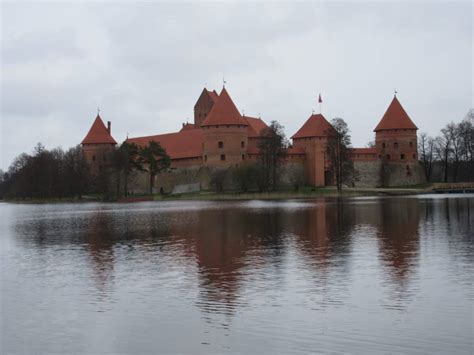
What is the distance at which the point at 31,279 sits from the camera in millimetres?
10875

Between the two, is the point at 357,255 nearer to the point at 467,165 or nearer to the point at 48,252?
the point at 48,252

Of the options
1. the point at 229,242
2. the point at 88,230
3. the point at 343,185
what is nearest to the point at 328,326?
the point at 229,242

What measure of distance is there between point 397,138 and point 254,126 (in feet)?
43.1

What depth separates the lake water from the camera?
6.79 metres

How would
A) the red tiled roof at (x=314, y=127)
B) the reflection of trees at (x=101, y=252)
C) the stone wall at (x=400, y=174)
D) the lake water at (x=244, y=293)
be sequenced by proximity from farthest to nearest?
the stone wall at (x=400, y=174)
the red tiled roof at (x=314, y=127)
the reflection of trees at (x=101, y=252)
the lake water at (x=244, y=293)

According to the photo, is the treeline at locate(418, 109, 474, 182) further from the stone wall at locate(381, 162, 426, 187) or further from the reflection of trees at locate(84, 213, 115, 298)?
the reflection of trees at locate(84, 213, 115, 298)

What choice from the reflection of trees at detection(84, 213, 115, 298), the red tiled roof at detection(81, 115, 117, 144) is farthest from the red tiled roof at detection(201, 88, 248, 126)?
the reflection of trees at detection(84, 213, 115, 298)

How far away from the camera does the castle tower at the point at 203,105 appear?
6788 cm

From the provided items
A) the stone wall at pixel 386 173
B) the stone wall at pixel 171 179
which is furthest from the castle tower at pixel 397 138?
the stone wall at pixel 171 179

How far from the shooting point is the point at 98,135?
→ 64.4 m

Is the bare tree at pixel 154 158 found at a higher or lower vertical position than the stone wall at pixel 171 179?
higher

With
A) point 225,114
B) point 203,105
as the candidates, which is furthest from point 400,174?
point 203,105

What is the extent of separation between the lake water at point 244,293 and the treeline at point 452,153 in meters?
42.8

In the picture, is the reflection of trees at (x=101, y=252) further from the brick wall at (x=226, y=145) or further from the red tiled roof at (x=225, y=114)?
the red tiled roof at (x=225, y=114)
